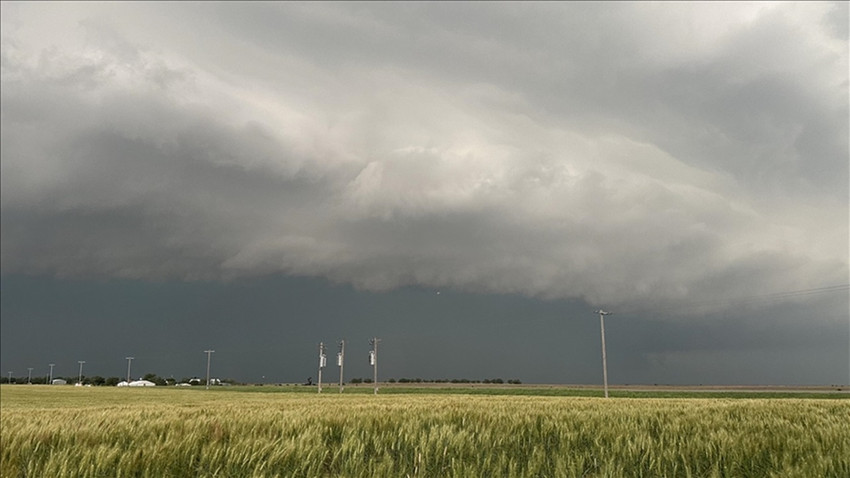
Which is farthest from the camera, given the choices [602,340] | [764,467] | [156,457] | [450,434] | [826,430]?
[602,340]

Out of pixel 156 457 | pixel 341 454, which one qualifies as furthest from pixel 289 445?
pixel 156 457

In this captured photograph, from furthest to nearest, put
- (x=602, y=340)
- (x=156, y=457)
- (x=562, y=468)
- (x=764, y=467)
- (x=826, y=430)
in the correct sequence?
(x=602, y=340) → (x=826, y=430) → (x=764, y=467) → (x=156, y=457) → (x=562, y=468)

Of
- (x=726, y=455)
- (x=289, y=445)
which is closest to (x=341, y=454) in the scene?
(x=289, y=445)

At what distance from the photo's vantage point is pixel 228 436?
6.78m

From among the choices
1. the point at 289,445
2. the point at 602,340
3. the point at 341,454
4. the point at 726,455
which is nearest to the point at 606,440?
the point at 726,455

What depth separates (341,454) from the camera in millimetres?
5871

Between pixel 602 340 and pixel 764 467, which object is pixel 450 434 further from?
pixel 602 340

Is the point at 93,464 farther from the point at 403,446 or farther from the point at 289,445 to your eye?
the point at 403,446

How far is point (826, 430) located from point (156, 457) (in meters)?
8.14

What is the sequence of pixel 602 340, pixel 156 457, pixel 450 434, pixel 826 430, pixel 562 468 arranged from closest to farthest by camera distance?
pixel 562 468
pixel 156 457
pixel 450 434
pixel 826 430
pixel 602 340

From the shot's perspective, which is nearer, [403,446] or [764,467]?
[764,467]

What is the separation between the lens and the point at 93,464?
15.9 feet

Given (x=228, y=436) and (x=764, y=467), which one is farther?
(x=228, y=436)

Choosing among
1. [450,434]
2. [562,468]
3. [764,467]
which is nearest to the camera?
[562,468]
